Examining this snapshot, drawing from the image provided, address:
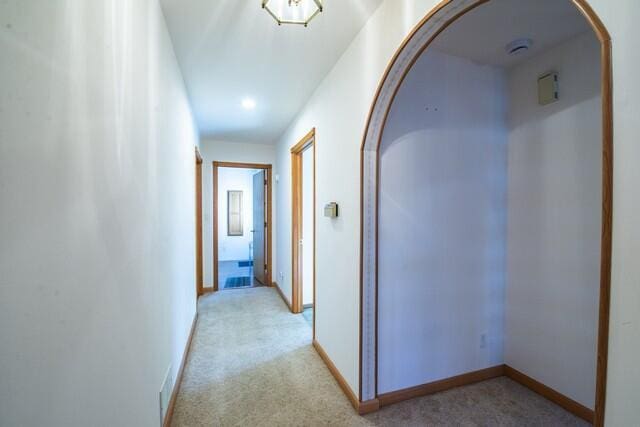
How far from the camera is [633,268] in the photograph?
0.60m

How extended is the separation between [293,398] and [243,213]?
5908 mm

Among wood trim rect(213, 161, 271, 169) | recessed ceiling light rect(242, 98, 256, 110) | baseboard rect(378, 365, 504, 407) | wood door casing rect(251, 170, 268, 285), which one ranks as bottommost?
baseboard rect(378, 365, 504, 407)

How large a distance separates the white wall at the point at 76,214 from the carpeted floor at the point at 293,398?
0.61m

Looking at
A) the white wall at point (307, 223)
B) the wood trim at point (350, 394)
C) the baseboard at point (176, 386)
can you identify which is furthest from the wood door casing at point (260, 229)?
the wood trim at point (350, 394)

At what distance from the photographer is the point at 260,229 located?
4.94m

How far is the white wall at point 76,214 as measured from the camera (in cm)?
49

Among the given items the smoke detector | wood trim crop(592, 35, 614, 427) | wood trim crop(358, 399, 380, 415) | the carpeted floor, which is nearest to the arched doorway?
wood trim crop(358, 399, 380, 415)

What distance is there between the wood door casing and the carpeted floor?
2120mm

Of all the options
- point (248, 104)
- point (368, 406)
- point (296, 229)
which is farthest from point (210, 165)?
point (368, 406)

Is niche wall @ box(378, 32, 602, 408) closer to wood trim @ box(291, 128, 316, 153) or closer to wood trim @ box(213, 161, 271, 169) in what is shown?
wood trim @ box(291, 128, 316, 153)

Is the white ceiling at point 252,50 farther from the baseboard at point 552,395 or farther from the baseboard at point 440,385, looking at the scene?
the baseboard at point 552,395

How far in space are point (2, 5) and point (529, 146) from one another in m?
2.69

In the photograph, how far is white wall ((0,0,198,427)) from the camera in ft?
1.60

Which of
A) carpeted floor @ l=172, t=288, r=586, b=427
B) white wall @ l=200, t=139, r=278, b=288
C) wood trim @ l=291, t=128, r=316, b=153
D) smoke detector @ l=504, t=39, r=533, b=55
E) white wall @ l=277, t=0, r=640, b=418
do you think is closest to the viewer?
white wall @ l=277, t=0, r=640, b=418
